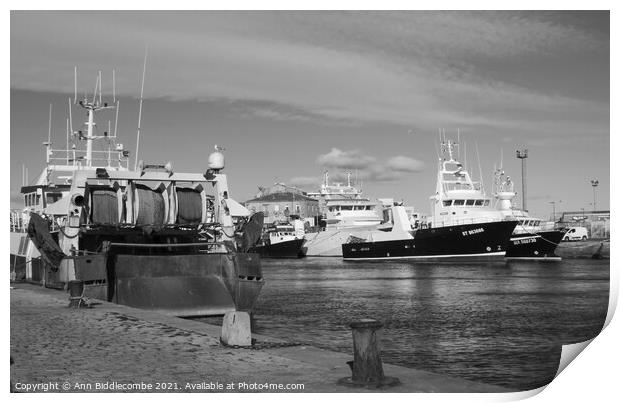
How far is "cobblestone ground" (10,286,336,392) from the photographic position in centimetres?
684

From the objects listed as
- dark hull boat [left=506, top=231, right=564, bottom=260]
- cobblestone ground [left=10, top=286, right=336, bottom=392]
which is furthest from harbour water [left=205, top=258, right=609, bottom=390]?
dark hull boat [left=506, top=231, right=564, bottom=260]

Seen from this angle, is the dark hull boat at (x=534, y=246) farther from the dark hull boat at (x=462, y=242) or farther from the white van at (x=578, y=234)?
the white van at (x=578, y=234)

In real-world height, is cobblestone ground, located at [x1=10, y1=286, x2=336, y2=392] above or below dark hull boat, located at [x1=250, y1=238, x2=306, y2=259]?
above

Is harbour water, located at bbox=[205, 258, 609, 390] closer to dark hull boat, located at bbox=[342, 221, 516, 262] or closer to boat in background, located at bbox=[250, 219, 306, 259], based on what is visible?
dark hull boat, located at bbox=[342, 221, 516, 262]

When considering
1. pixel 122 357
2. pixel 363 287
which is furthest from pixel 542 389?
pixel 363 287

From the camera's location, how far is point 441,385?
256 inches

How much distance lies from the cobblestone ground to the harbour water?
142 inches

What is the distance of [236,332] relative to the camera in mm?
8547

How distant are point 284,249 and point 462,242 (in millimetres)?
25411

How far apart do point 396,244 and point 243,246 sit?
1862 inches

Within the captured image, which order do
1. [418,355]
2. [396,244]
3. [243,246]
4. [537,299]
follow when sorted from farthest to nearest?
1. [396,244]
2. [537,299]
3. [243,246]
4. [418,355]

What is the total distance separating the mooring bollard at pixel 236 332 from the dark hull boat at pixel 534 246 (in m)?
49.2

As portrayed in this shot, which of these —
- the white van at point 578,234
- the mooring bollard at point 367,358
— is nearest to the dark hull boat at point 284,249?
the white van at point 578,234
